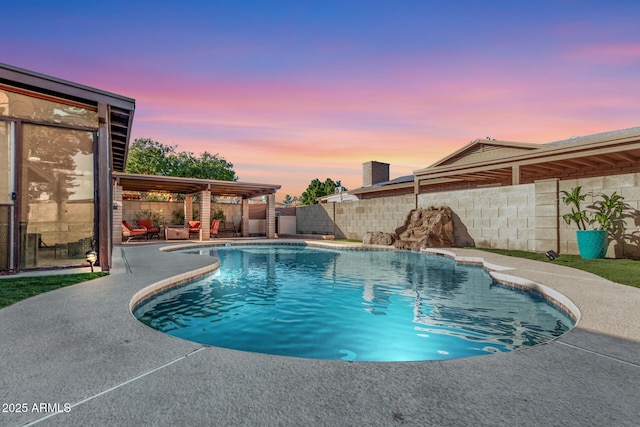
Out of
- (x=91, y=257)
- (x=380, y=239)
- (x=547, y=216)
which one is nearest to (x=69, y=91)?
(x=91, y=257)

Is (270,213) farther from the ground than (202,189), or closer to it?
closer to it

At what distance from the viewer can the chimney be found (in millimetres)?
25156

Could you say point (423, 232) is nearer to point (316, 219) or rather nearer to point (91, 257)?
point (316, 219)

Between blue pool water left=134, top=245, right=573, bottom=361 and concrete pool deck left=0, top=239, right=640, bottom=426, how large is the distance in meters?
0.87

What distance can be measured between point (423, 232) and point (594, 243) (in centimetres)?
534

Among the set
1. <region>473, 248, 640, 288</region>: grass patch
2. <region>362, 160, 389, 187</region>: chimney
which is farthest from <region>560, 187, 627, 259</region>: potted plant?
<region>362, 160, 389, 187</region>: chimney

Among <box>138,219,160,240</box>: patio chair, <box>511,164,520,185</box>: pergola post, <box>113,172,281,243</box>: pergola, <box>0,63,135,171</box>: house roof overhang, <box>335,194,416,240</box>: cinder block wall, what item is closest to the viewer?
<box>0,63,135,171</box>: house roof overhang

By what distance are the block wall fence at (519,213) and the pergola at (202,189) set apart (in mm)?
6060

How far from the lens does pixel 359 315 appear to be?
4434mm

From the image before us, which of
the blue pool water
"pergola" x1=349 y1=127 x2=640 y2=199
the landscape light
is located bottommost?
the blue pool water

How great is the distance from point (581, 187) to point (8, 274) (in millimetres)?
12521

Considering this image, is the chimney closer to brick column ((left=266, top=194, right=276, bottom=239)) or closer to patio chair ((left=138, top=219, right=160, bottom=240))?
brick column ((left=266, top=194, right=276, bottom=239))

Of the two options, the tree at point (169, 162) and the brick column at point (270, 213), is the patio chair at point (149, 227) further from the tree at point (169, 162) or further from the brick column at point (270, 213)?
the tree at point (169, 162)

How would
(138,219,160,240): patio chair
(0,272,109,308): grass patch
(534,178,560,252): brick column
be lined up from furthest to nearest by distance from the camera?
1. (138,219,160,240): patio chair
2. (534,178,560,252): brick column
3. (0,272,109,308): grass patch
